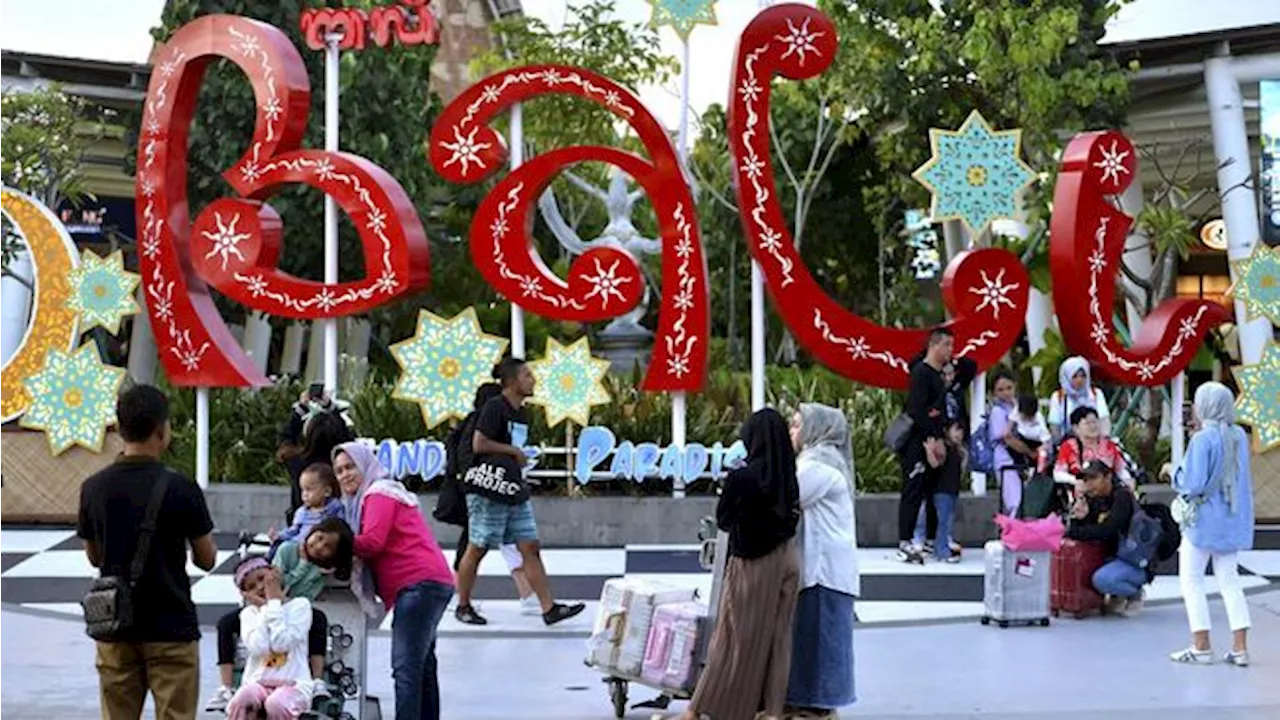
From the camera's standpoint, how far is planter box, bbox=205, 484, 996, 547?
51.3 ft

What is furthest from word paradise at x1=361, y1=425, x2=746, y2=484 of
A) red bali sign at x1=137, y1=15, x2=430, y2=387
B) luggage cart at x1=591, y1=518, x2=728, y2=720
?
luggage cart at x1=591, y1=518, x2=728, y2=720

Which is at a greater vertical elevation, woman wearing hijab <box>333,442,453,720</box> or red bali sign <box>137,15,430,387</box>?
red bali sign <box>137,15,430,387</box>

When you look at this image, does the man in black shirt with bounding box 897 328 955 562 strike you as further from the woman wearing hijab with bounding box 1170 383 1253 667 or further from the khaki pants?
the khaki pants

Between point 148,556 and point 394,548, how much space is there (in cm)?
147

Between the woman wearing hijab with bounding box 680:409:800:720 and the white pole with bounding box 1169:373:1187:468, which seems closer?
the woman wearing hijab with bounding box 680:409:800:720

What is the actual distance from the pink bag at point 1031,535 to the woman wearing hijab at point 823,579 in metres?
3.05

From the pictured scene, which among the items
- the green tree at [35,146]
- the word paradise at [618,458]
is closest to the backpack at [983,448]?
the word paradise at [618,458]

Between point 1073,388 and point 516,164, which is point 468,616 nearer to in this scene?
point 516,164

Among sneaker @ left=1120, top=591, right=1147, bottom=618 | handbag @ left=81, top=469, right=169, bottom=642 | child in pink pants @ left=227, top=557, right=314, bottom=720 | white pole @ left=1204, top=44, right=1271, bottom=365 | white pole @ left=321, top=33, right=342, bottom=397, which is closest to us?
handbag @ left=81, top=469, right=169, bottom=642

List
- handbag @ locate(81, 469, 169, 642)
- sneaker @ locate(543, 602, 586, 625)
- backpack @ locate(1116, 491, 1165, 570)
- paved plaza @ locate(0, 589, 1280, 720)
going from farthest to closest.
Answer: backpack @ locate(1116, 491, 1165, 570) < sneaker @ locate(543, 602, 586, 625) < paved plaza @ locate(0, 589, 1280, 720) < handbag @ locate(81, 469, 169, 642)

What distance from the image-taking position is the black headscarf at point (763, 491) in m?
A: 8.71

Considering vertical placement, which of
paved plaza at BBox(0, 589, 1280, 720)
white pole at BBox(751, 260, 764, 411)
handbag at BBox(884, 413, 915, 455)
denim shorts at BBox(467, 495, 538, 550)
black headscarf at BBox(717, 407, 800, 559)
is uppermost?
white pole at BBox(751, 260, 764, 411)

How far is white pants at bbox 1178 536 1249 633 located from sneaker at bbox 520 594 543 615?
3720mm

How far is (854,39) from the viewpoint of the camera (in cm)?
2075
